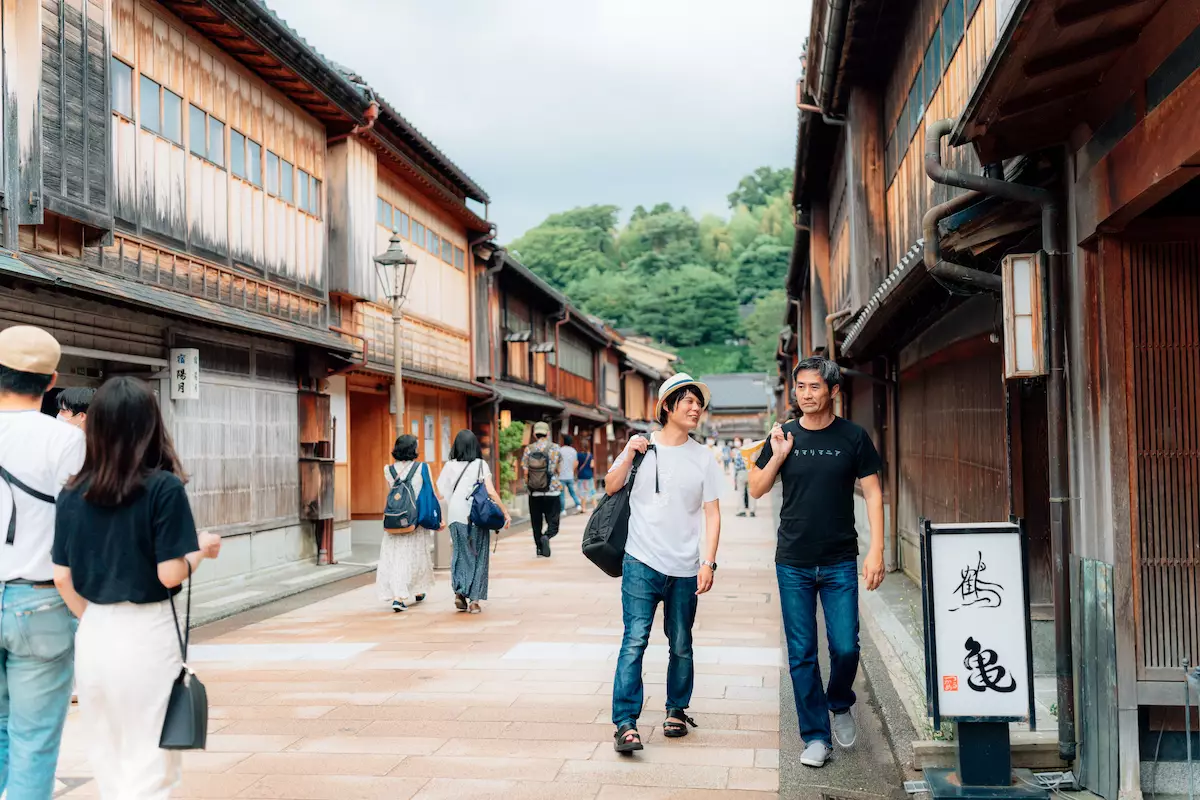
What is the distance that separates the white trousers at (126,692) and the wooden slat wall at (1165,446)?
13.3 ft

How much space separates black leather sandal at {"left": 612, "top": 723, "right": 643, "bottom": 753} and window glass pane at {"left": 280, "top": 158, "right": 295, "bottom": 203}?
10.9 metres

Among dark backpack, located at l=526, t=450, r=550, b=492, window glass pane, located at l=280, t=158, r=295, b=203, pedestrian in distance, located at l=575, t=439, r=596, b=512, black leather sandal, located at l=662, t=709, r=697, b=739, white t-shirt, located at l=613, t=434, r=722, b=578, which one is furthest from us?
pedestrian in distance, located at l=575, t=439, r=596, b=512

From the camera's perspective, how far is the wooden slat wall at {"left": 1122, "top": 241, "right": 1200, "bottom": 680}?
15.6 ft

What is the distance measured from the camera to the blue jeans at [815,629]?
18.2 feet

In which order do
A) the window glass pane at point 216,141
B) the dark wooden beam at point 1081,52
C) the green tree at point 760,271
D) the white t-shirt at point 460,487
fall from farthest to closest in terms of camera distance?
the green tree at point 760,271, the window glass pane at point 216,141, the white t-shirt at point 460,487, the dark wooden beam at point 1081,52

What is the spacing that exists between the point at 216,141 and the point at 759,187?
123584 mm

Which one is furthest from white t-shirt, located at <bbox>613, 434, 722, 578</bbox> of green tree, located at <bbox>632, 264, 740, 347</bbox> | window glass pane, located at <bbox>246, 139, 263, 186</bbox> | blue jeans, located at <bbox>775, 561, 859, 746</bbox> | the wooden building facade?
green tree, located at <bbox>632, 264, 740, 347</bbox>

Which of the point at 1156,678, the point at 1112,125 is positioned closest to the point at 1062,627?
the point at 1156,678

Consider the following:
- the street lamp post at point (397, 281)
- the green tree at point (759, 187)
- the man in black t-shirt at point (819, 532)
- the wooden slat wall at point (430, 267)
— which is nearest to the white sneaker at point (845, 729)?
the man in black t-shirt at point (819, 532)

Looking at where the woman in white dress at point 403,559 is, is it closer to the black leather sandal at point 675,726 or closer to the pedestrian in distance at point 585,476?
the black leather sandal at point 675,726

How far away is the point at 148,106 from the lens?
38.0ft

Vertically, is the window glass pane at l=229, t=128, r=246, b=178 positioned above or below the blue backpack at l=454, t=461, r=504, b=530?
above

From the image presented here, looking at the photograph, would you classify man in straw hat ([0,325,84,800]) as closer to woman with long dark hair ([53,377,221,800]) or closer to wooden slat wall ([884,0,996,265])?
woman with long dark hair ([53,377,221,800])

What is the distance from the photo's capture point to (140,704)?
3631 millimetres
